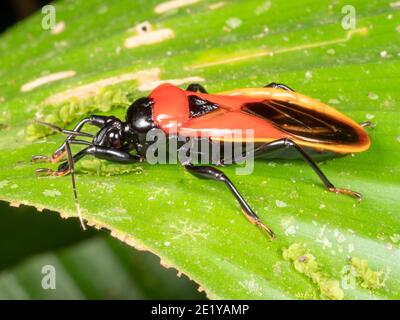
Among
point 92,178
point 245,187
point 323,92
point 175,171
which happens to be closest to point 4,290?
point 92,178

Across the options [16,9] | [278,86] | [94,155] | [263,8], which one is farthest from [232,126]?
[16,9]

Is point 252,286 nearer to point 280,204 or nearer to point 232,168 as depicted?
point 280,204

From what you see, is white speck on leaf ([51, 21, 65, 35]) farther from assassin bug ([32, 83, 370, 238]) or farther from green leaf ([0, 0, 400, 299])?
assassin bug ([32, 83, 370, 238])

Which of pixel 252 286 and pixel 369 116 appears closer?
pixel 252 286

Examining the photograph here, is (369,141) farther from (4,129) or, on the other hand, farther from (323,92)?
(4,129)

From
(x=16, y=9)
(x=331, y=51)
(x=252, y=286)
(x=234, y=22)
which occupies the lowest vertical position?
(x=252, y=286)

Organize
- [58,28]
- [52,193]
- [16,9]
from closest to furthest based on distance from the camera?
[52,193], [58,28], [16,9]

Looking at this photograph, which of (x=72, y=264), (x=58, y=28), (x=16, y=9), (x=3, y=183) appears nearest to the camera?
(x=3, y=183)

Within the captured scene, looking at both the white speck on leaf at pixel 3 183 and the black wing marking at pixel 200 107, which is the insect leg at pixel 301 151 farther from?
the white speck on leaf at pixel 3 183
